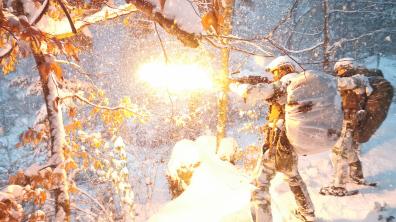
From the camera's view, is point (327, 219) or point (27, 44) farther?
point (327, 219)

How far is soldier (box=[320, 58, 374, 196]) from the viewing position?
5844 millimetres

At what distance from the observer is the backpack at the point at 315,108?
416 cm

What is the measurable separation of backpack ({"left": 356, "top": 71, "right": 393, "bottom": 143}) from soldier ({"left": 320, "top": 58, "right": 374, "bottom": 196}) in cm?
23

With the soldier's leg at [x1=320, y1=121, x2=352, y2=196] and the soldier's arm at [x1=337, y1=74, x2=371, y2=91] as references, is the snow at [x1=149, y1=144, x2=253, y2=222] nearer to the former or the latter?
the soldier's leg at [x1=320, y1=121, x2=352, y2=196]

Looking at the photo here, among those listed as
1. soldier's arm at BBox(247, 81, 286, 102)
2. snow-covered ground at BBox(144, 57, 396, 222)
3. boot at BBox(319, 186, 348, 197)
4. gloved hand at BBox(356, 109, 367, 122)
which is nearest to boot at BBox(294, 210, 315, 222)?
snow-covered ground at BBox(144, 57, 396, 222)

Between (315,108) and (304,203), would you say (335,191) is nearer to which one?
(304,203)

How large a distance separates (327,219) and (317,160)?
3248 millimetres

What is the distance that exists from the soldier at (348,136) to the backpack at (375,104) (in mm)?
226

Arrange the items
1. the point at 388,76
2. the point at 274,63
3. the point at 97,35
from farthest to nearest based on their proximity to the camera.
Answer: the point at 97,35
the point at 388,76
the point at 274,63

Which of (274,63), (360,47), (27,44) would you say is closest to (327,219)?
(274,63)

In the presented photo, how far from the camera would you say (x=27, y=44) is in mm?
2504

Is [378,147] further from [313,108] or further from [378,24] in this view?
[378,24]

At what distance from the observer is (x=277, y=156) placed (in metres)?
4.57

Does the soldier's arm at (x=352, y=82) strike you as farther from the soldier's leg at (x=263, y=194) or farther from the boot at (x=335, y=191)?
the soldier's leg at (x=263, y=194)
